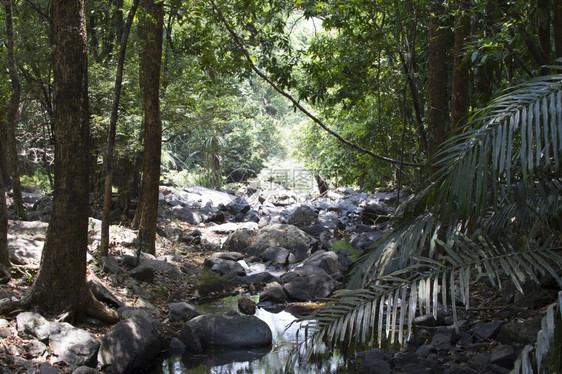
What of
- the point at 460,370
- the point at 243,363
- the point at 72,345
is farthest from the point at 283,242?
the point at 460,370

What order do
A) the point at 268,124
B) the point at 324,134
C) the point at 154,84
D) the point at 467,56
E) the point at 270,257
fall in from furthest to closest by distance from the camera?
the point at 268,124 → the point at 324,134 → the point at 270,257 → the point at 154,84 → the point at 467,56

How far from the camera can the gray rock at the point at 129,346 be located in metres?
5.05

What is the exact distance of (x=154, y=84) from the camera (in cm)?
909

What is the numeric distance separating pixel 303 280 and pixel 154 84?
4.06 meters

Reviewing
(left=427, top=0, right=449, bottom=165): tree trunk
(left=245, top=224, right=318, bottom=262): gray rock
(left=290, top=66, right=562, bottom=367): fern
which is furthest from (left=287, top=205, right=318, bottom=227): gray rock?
(left=290, top=66, right=562, bottom=367): fern

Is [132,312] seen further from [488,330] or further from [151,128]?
[151,128]

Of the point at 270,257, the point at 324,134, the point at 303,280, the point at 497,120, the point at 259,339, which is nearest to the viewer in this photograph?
the point at 497,120

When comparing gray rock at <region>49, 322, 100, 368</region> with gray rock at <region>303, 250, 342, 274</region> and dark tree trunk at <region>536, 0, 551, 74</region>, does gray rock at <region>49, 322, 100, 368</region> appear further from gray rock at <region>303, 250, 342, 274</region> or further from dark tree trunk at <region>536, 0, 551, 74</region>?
gray rock at <region>303, 250, 342, 274</region>

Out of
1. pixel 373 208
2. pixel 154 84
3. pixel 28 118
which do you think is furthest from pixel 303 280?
pixel 28 118

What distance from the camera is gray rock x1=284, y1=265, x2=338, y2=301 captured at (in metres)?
8.28

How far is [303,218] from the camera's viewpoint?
608 inches

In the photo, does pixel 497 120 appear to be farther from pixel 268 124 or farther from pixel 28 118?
pixel 268 124

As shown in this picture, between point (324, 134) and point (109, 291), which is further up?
point (324, 134)

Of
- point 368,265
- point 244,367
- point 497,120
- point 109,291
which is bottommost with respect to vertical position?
point 244,367
